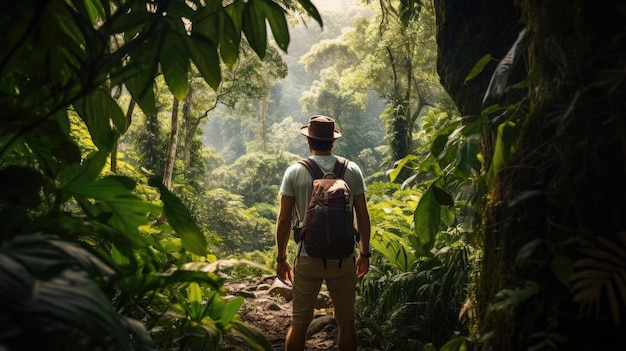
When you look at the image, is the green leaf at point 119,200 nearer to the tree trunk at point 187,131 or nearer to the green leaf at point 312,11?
the green leaf at point 312,11

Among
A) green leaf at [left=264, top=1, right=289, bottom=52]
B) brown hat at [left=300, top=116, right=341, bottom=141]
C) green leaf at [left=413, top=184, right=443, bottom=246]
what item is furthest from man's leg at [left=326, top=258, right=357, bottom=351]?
green leaf at [left=264, top=1, right=289, bottom=52]

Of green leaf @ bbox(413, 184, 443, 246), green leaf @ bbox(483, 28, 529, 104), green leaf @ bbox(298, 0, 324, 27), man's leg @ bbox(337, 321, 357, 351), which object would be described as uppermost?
green leaf @ bbox(298, 0, 324, 27)

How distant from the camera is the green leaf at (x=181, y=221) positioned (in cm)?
133

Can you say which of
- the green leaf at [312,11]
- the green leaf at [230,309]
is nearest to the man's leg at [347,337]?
the green leaf at [230,309]

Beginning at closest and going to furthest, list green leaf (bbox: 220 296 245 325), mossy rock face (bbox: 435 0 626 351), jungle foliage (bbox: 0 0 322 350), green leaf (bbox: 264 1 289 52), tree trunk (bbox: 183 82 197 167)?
jungle foliage (bbox: 0 0 322 350) → mossy rock face (bbox: 435 0 626 351) → green leaf (bbox: 264 1 289 52) → green leaf (bbox: 220 296 245 325) → tree trunk (bbox: 183 82 197 167)

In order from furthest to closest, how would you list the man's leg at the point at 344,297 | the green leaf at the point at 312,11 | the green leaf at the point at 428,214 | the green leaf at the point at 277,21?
the man's leg at the point at 344,297 < the green leaf at the point at 428,214 < the green leaf at the point at 277,21 < the green leaf at the point at 312,11

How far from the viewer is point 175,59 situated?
1329 mm

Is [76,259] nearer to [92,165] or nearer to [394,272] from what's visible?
[92,165]

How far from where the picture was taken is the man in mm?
2725

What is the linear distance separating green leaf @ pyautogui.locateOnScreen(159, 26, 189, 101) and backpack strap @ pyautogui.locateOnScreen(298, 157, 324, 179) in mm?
1439

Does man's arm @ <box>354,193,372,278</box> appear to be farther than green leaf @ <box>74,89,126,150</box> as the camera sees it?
Yes

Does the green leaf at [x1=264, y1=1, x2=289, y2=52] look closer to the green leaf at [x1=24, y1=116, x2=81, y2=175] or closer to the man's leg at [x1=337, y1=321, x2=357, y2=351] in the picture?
the green leaf at [x1=24, y1=116, x2=81, y2=175]

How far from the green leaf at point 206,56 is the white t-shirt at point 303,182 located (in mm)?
1432

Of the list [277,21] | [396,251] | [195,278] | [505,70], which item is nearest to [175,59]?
[277,21]
